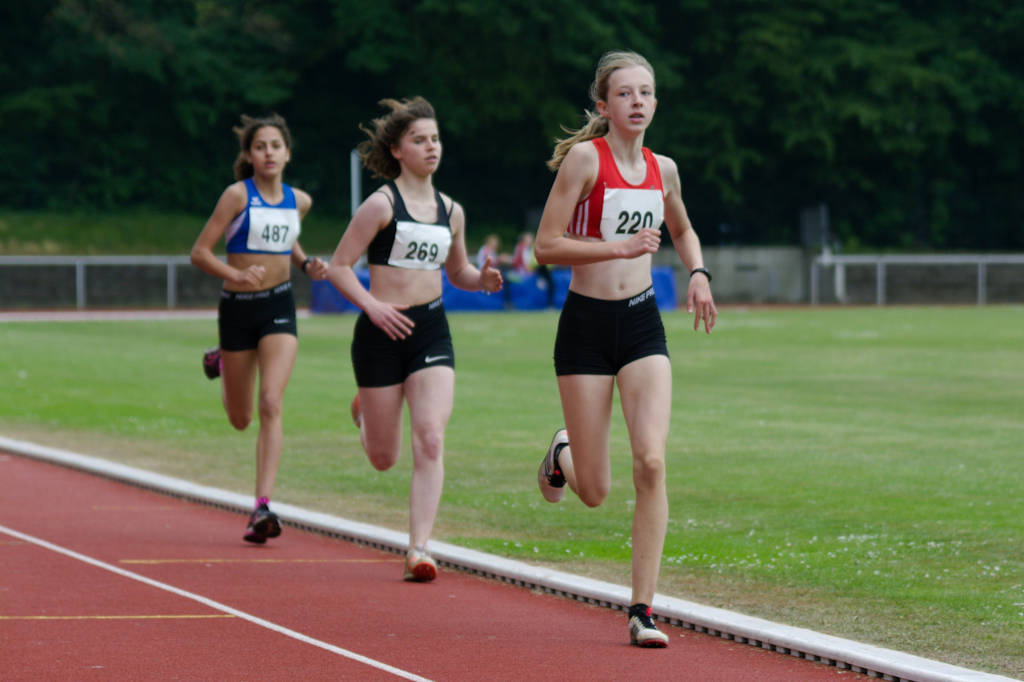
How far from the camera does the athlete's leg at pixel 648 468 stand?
6512mm

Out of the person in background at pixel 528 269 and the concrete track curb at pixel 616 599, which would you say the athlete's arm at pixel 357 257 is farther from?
the person in background at pixel 528 269

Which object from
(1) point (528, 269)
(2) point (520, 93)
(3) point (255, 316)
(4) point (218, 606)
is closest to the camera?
(4) point (218, 606)

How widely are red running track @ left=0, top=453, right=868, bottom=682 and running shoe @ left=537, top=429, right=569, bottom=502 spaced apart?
0.48 metres

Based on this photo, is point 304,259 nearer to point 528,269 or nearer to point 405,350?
point 405,350

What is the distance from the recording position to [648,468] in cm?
650

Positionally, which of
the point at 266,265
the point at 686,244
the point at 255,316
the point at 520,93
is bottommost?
the point at 255,316

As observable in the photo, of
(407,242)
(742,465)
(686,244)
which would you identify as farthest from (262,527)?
(742,465)

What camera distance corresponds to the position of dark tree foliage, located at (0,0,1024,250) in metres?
55.6

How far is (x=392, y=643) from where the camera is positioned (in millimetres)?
6516

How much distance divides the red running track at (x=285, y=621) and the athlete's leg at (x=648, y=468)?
0.31 m

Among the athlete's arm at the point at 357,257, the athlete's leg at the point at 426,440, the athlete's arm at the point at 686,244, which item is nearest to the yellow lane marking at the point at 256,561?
the athlete's leg at the point at 426,440

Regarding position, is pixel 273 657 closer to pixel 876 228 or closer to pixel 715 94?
pixel 715 94

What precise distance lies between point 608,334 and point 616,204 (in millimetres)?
518

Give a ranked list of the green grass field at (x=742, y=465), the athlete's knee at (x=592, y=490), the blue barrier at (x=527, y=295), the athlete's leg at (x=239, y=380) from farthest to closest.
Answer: the blue barrier at (x=527, y=295), the athlete's leg at (x=239, y=380), the green grass field at (x=742, y=465), the athlete's knee at (x=592, y=490)
